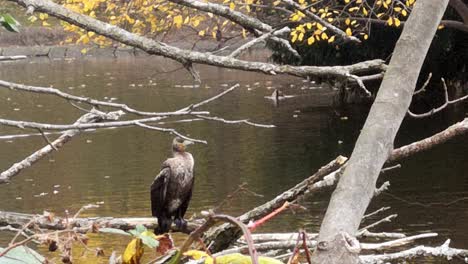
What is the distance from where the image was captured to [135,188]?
49.9 ft

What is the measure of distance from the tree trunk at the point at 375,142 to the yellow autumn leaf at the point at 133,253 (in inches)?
16.8

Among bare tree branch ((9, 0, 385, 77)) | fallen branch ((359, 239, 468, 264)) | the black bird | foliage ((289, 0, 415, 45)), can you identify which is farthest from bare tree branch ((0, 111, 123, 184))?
foliage ((289, 0, 415, 45))

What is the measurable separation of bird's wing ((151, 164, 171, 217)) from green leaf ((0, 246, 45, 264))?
575 centimetres

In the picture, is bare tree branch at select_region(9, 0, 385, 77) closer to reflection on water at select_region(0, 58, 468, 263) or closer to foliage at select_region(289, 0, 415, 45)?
reflection on water at select_region(0, 58, 468, 263)

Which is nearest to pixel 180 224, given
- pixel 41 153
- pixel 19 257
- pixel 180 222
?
pixel 180 222

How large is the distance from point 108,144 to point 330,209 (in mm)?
19805

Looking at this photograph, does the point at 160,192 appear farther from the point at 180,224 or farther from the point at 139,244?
the point at 139,244

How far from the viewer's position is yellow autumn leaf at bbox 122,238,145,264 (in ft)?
5.64

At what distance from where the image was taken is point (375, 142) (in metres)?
1.66

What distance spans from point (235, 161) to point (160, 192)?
10481mm

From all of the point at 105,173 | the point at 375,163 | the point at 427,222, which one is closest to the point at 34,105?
the point at 105,173

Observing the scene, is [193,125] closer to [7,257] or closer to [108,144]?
[108,144]

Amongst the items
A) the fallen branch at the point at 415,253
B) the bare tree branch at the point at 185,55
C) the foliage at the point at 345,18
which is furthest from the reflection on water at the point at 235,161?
the bare tree branch at the point at 185,55

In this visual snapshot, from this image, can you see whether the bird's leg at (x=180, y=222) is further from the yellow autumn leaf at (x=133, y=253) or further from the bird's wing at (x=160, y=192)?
the yellow autumn leaf at (x=133, y=253)
